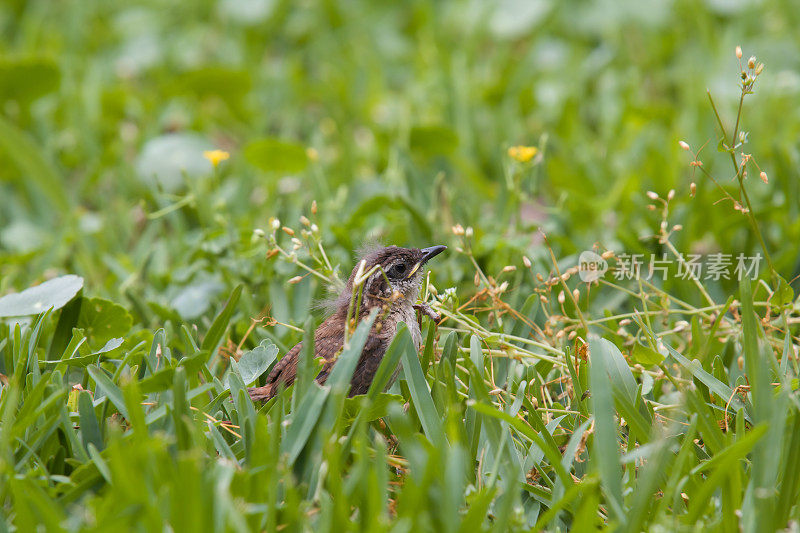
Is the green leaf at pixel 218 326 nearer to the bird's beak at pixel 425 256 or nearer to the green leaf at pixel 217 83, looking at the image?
the bird's beak at pixel 425 256

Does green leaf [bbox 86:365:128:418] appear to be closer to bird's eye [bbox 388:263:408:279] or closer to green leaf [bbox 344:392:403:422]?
green leaf [bbox 344:392:403:422]

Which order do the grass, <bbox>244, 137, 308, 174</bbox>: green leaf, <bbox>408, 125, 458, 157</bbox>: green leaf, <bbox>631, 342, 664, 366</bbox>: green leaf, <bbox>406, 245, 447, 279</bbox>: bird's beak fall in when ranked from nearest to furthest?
1. the grass
2. <bbox>631, 342, 664, 366</bbox>: green leaf
3. <bbox>406, 245, 447, 279</bbox>: bird's beak
4. <bbox>244, 137, 308, 174</bbox>: green leaf
5. <bbox>408, 125, 458, 157</bbox>: green leaf

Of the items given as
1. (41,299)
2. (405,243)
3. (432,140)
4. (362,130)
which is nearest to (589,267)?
(405,243)

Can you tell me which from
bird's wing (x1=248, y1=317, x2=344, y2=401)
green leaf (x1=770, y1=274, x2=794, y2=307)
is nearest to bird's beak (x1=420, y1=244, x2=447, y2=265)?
bird's wing (x1=248, y1=317, x2=344, y2=401)

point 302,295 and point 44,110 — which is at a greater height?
point 44,110

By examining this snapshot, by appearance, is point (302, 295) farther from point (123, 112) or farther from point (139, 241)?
point (123, 112)

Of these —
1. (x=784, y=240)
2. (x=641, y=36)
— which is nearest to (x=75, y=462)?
(x=784, y=240)

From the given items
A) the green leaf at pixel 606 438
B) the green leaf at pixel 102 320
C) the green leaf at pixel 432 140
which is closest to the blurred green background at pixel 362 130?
the green leaf at pixel 432 140
